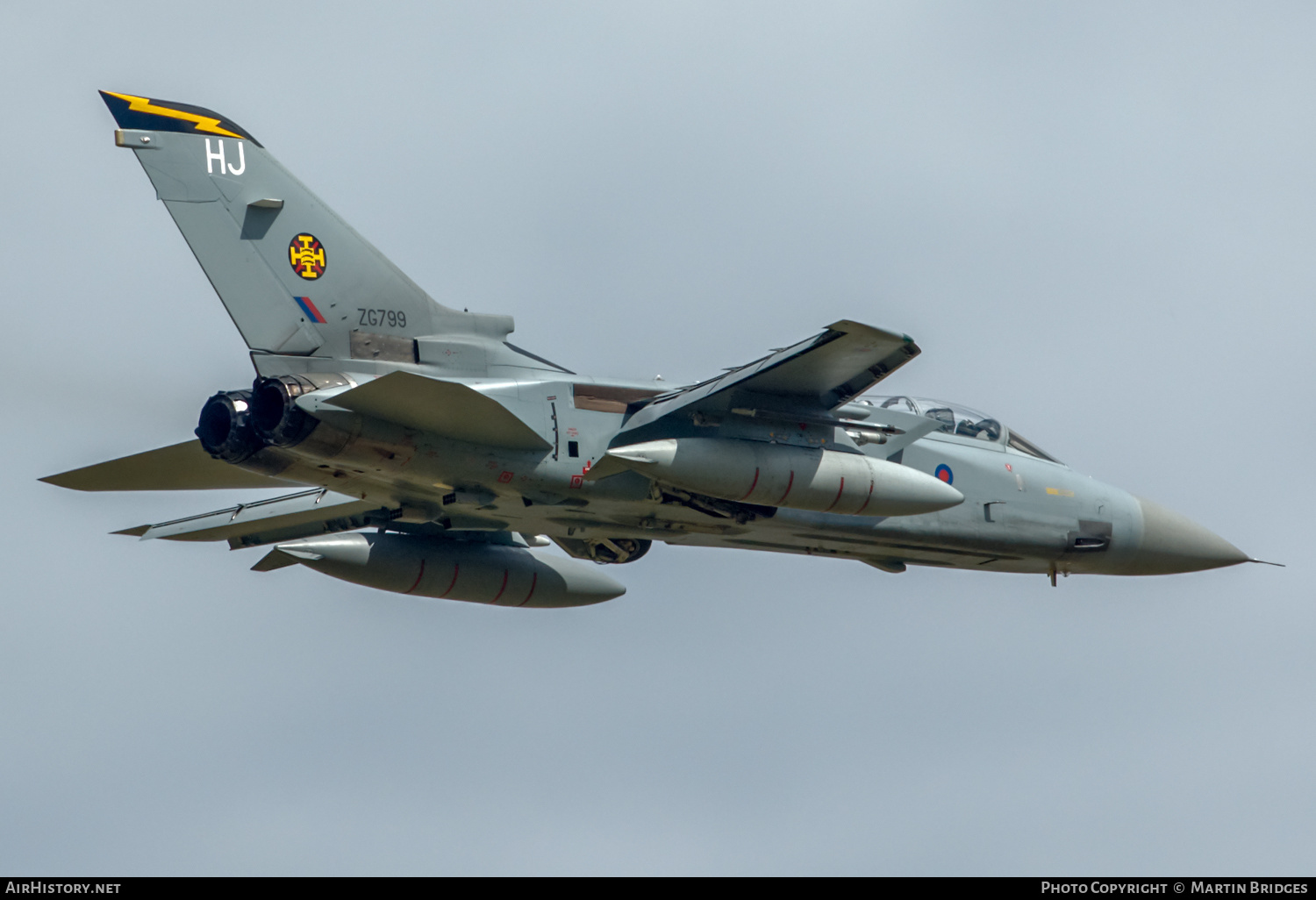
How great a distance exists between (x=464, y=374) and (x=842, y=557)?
5994mm

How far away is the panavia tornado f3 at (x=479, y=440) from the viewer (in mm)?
15453

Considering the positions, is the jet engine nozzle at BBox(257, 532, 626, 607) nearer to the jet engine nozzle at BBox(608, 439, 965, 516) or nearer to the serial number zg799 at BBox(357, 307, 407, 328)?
the serial number zg799 at BBox(357, 307, 407, 328)

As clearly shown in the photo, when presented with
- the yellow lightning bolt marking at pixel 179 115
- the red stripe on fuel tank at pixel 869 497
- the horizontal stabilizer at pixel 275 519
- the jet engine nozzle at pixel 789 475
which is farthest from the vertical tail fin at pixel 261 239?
the red stripe on fuel tank at pixel 869 497

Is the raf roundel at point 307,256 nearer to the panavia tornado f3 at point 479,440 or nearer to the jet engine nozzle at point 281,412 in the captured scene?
the panavia tornado f3 at point 479,440

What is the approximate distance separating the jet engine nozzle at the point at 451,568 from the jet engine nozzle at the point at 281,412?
4.48 m

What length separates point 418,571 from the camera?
20062 millimetres

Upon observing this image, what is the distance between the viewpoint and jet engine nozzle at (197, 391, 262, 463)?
15234 millimetres

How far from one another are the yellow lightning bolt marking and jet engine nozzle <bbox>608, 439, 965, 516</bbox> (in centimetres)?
511

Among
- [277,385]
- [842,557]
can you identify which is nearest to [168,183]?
[277,385]

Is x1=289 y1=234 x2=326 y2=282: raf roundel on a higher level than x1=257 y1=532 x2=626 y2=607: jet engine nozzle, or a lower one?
higher

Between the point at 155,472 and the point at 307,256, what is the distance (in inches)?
125

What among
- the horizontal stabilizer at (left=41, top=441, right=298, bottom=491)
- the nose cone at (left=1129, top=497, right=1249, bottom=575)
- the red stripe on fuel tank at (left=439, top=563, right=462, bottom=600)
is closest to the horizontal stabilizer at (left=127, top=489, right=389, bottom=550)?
the red stripe on fuel tank at (left=439, top=563, right=462, bottom=600)
